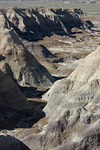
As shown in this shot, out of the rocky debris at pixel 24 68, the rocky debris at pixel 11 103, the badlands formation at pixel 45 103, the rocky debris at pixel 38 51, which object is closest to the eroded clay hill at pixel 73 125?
the badlands formation at pixel 45 103

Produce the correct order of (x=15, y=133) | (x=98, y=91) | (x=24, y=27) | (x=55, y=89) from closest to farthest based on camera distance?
(x=15, y=133), (x=98, y=91), (x=55, y=89), (x=24, y=27)

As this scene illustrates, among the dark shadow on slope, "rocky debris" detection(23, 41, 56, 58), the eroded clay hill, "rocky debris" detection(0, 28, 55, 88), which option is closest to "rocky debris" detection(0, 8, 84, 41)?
Result: "rocky debris" detection(23, 41, 56, 58)

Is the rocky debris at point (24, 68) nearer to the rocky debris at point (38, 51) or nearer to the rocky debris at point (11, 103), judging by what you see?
the rocky debris at point (11, 103)

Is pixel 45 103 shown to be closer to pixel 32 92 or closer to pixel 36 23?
pixel 32 92

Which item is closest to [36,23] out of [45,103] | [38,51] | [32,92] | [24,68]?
[38,51]

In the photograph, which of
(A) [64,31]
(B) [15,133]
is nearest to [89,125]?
(B) [15,133]

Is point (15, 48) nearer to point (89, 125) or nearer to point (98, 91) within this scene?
point (98, 91)
